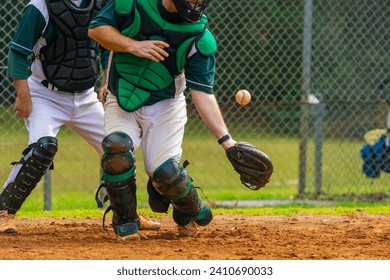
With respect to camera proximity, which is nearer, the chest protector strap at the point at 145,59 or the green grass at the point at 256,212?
the chest protector strap at the point at 145,59

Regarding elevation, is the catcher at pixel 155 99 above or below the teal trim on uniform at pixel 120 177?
above

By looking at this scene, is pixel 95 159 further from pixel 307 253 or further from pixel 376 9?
pixel 307 253

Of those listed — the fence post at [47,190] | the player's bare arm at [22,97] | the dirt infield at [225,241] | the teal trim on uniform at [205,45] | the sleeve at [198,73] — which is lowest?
the dirt infield at [225,241]

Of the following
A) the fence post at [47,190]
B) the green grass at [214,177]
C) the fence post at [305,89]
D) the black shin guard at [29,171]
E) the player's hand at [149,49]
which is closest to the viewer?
the player's hand at [149,49]

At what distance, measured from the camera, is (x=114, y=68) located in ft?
20.8

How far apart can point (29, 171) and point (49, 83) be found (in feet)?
2.23

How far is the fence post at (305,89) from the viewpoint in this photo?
9.79 m

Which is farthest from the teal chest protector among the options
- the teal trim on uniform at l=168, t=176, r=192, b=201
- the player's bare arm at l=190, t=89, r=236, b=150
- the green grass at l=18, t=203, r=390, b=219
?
the green grass at l=18, t=203, r=390, b=219

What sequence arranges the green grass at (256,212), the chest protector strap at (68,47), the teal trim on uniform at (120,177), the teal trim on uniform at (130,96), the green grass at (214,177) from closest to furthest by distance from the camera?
the teal trim on uniform at (120,177)
the teal trim on uniform at (130,96)
the chest protector strap at (68,47)
the green grass at (256,212)
the green grass at (214,177)

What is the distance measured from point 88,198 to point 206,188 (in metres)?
2.01

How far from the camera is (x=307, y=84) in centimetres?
990

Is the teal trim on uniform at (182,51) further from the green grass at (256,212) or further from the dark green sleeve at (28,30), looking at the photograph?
the green grass at (256,212)

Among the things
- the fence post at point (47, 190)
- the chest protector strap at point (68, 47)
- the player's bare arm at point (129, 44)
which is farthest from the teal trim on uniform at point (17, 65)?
the fence post at point (47, 190)

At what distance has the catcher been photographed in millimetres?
6023
